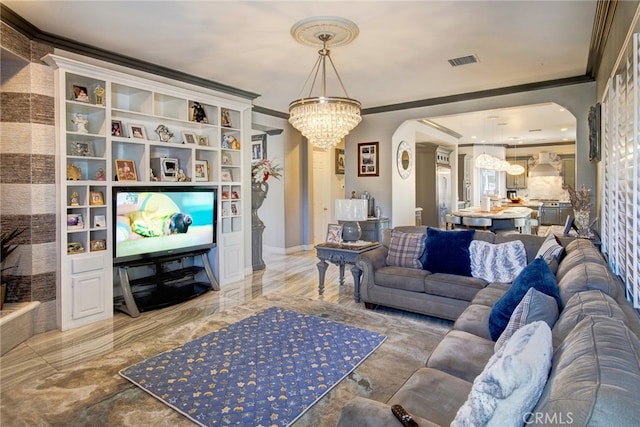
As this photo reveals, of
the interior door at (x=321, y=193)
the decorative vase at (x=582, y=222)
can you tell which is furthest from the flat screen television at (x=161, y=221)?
the decorative vase at (x=582, y=222)

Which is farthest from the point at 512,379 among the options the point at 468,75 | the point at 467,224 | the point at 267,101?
the point at 467,224

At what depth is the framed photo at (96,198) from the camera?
12.5 feet

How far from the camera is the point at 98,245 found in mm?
3820

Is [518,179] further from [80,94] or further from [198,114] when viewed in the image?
[80,94]

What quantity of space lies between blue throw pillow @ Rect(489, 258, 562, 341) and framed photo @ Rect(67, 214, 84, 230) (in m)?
3.73

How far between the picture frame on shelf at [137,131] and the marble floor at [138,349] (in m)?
1.98

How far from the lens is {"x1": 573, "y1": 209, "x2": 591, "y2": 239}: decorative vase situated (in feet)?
12.1

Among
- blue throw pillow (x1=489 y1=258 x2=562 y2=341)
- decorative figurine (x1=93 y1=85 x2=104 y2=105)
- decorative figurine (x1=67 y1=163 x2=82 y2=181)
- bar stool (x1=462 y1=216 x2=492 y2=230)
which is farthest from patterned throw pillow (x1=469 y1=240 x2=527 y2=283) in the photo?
decorative figurine (x1=93 y1=85 x2=104 y2=105)

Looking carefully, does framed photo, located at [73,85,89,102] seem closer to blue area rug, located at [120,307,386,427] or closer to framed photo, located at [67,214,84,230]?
framed photo, located at [67,214,84,230]

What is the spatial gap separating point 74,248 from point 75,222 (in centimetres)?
26

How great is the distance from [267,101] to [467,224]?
13.7ft

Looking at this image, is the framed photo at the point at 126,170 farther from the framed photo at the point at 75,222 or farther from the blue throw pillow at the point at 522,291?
the blue throw pillow at the point at 522,291

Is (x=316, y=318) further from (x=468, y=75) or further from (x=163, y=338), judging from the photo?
(x=468, y=75)

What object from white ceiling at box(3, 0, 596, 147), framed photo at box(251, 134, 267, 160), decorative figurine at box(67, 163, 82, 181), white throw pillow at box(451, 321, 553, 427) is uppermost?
white ceiling at box(3, 0, 596, 147)
